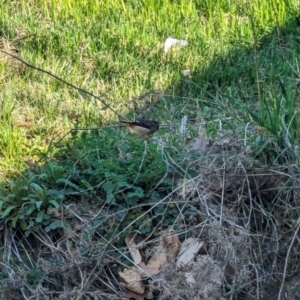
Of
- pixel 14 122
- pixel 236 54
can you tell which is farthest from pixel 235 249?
pixel 236 54

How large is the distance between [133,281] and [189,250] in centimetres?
30

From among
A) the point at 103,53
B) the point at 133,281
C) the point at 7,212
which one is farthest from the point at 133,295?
the point at 103,53

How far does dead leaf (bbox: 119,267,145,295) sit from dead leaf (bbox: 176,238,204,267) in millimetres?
202

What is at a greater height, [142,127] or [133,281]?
[142,127]

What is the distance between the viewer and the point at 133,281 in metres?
3.63

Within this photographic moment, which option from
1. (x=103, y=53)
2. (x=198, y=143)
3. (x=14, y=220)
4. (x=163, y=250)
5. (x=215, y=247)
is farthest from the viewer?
(x=103, y=53)

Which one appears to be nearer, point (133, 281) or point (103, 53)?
point (133, 281)

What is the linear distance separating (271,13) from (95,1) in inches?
53.1

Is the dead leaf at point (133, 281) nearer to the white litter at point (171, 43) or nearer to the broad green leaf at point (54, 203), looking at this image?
the broad green leaf at point (54, 203)

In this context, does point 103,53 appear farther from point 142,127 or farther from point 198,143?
point 198,143

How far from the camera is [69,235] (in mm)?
3824

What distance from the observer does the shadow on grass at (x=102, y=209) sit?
3.67m

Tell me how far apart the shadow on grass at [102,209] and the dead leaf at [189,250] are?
2.2 inches

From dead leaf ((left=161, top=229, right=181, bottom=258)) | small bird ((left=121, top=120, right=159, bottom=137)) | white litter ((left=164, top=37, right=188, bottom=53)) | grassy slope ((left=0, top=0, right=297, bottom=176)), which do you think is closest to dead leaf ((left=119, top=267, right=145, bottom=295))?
dead leaf ((left=161, top=229, right=181, bottom=258))
